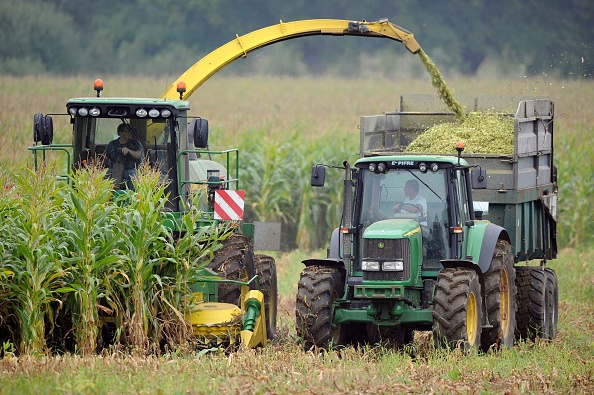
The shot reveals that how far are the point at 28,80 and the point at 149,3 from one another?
8.64m

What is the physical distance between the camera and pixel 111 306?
373 inches

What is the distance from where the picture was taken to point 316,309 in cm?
1020

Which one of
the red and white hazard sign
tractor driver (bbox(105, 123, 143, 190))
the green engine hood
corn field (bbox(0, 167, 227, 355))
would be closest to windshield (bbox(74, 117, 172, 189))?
tractor driver (bbox(105, 123, 143, 190))

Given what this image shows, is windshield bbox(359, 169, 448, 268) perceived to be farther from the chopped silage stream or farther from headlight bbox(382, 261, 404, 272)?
the chopped silage stream

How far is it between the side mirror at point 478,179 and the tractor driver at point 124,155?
355 centimetres

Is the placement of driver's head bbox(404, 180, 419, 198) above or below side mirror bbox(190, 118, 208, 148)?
below

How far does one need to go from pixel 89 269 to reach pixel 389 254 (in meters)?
2.86

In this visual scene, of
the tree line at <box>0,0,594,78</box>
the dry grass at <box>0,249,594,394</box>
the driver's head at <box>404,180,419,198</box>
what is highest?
the tree line at <box>0,0,594,78</box>

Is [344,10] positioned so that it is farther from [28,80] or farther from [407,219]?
[407,219]

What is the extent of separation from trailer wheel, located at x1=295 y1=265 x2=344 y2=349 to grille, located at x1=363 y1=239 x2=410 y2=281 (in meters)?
0.39

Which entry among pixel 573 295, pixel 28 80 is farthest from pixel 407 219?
pixel 28 80

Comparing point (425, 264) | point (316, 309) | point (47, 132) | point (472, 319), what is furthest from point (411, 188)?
point (47, 132)

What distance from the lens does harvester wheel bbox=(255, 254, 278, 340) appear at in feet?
38.8

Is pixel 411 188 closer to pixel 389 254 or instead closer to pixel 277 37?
pixel 389 254
